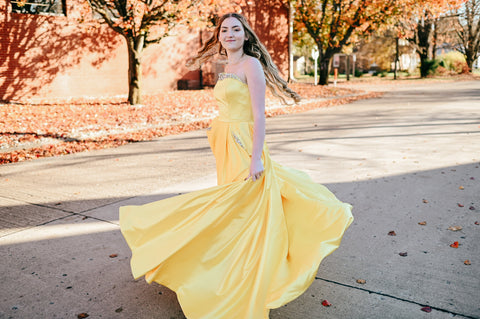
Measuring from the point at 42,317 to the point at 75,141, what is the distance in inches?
315

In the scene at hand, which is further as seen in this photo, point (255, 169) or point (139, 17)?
point (139, 17)

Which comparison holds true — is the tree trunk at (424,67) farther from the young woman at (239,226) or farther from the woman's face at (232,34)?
the woman's face at (232,34)

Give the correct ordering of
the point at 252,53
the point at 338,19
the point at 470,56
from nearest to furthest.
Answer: the point at 252,53
the point at 338,19
the point at 470,56

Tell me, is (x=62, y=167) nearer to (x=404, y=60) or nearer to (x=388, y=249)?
(x=388, y=249)

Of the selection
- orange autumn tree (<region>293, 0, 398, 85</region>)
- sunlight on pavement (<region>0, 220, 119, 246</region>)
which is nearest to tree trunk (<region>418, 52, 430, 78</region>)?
orange autumn tree (<region>293, 0, 398, 85</region>)

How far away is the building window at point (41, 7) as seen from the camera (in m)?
17.1

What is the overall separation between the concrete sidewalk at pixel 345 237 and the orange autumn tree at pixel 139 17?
611 cm

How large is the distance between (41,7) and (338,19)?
16494 mm

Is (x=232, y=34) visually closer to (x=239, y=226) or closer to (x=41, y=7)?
(x=239, y=226)

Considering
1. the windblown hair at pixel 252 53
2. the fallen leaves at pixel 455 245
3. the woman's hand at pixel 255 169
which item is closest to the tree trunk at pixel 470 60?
the fallen leaves at pixel 455 245

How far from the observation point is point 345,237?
15.4 feet

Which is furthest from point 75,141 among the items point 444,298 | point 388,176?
point 444,298

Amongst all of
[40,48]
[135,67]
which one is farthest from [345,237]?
[40,48]

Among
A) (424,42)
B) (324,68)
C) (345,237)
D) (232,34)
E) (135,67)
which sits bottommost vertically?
(345,237)
